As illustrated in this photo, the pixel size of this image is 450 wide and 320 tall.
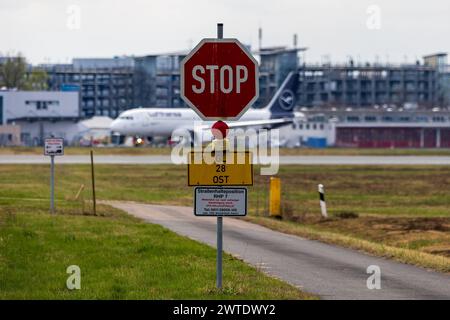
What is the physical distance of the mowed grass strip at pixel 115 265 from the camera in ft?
52.5

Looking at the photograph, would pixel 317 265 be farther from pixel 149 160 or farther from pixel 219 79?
pixel 149 160

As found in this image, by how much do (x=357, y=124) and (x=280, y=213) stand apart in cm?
10960

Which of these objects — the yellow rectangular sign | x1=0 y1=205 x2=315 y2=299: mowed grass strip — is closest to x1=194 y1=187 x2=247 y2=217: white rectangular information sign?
the yellow rectangular sign

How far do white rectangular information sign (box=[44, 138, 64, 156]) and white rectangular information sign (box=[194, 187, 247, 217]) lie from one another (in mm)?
17968

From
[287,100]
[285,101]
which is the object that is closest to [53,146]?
[285,101]

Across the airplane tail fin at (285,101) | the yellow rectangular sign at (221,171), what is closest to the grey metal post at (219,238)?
the yellow rectangular sign at (221,171)

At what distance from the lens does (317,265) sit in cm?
2098

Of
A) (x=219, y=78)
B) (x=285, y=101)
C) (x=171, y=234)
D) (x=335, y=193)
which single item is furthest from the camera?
(x=285, y=101)

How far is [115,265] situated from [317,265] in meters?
3.77

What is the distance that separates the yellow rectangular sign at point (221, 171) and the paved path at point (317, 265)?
2318 mm

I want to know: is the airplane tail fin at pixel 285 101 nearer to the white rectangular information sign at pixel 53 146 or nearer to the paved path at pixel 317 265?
the white rectangular information sign at pixel 53 146

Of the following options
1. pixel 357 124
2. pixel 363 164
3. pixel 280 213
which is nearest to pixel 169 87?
pixel 357 124
